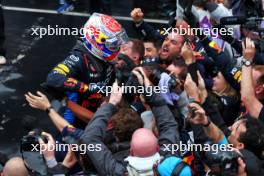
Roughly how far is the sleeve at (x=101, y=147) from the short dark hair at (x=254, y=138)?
3.08 ft

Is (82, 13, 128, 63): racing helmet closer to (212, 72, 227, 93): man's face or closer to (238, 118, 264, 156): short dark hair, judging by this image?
(212, 72, 227, 93): man's face

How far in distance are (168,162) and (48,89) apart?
223cm

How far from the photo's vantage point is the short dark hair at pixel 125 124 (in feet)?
13.6

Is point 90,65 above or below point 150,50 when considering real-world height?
below

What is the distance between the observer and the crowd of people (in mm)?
3852

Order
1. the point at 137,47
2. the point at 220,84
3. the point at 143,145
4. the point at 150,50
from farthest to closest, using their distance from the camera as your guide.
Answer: the point at 150,50 → the point at 220,84 → the point at 137,47 → the point at 143,145

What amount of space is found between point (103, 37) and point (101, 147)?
5.24ft

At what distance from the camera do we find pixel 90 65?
548 cm

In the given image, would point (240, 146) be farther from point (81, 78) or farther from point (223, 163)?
point (81, 78)

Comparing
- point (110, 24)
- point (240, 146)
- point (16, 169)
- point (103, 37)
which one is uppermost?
point (110, 24)

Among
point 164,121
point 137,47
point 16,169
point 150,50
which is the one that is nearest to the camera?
point 164,121

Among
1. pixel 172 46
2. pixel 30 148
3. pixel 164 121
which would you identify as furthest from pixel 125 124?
pixel 172 46

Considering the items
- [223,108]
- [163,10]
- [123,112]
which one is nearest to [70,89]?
[123,112]

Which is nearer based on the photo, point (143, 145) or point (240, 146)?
point (143, 145)
